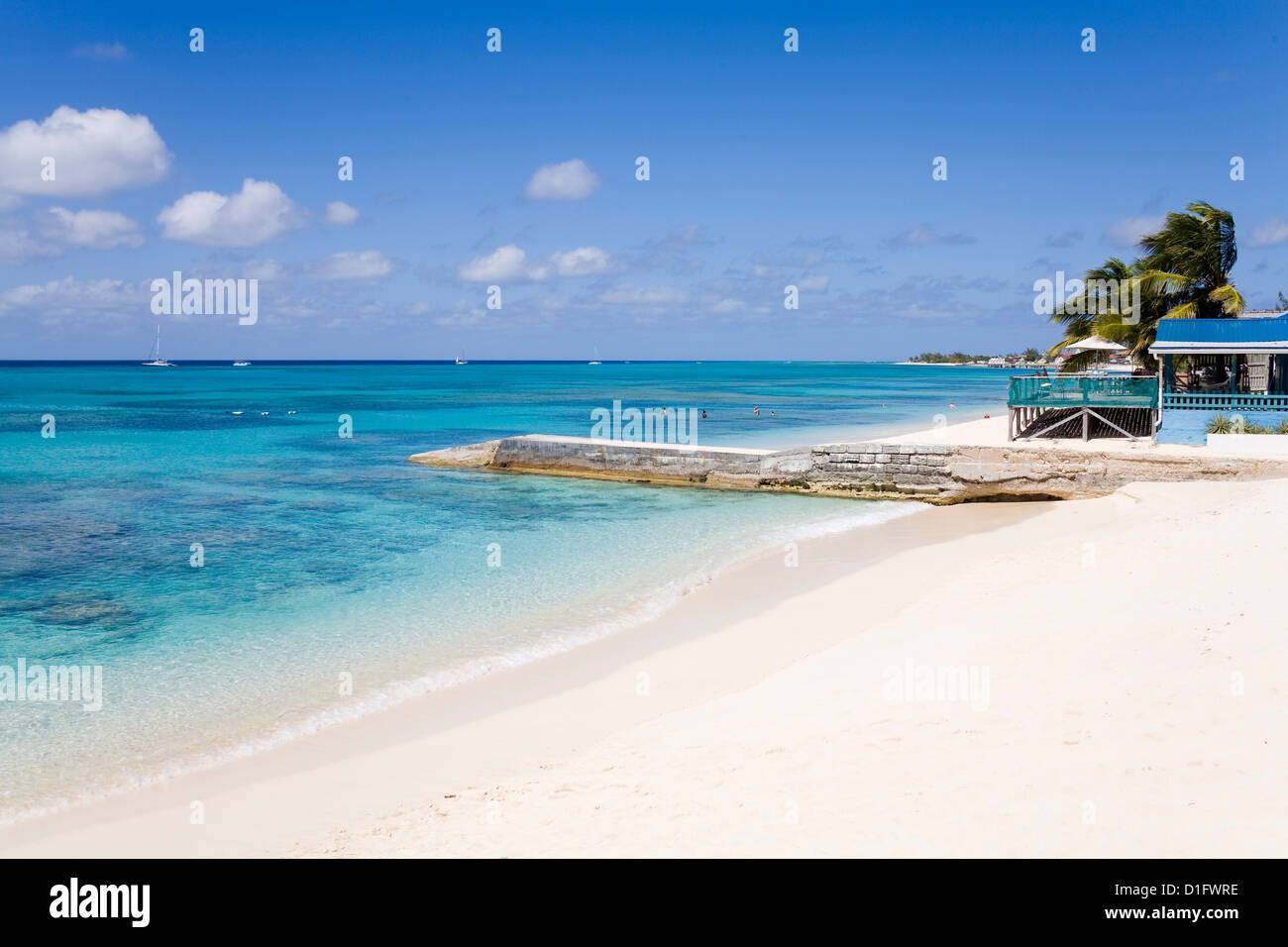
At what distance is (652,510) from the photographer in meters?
18.6

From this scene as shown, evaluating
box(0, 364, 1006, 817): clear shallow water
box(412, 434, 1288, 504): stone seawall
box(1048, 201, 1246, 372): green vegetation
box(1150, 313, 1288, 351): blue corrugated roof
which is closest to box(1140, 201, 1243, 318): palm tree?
box(1048, 201, 1246, 372): green vegetation

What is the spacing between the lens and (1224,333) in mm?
20875

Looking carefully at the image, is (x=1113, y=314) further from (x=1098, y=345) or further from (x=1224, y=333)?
(x=1224, y=333)

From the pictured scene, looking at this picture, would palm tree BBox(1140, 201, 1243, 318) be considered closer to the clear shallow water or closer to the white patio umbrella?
the white patio umbrella

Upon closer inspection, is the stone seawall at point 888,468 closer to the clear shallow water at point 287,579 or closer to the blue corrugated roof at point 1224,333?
the clear shallow water at point 287,579

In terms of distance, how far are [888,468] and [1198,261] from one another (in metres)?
13.2

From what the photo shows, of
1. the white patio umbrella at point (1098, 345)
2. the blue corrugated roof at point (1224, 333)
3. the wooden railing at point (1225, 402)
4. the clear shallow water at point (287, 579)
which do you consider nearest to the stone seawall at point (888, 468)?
the clear shallow water at point (287, 579)

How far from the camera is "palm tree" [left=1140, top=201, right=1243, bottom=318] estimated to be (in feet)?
82.6

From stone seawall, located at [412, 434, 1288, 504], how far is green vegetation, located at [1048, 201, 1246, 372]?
340 inches

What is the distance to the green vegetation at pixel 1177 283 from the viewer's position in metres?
25.1
